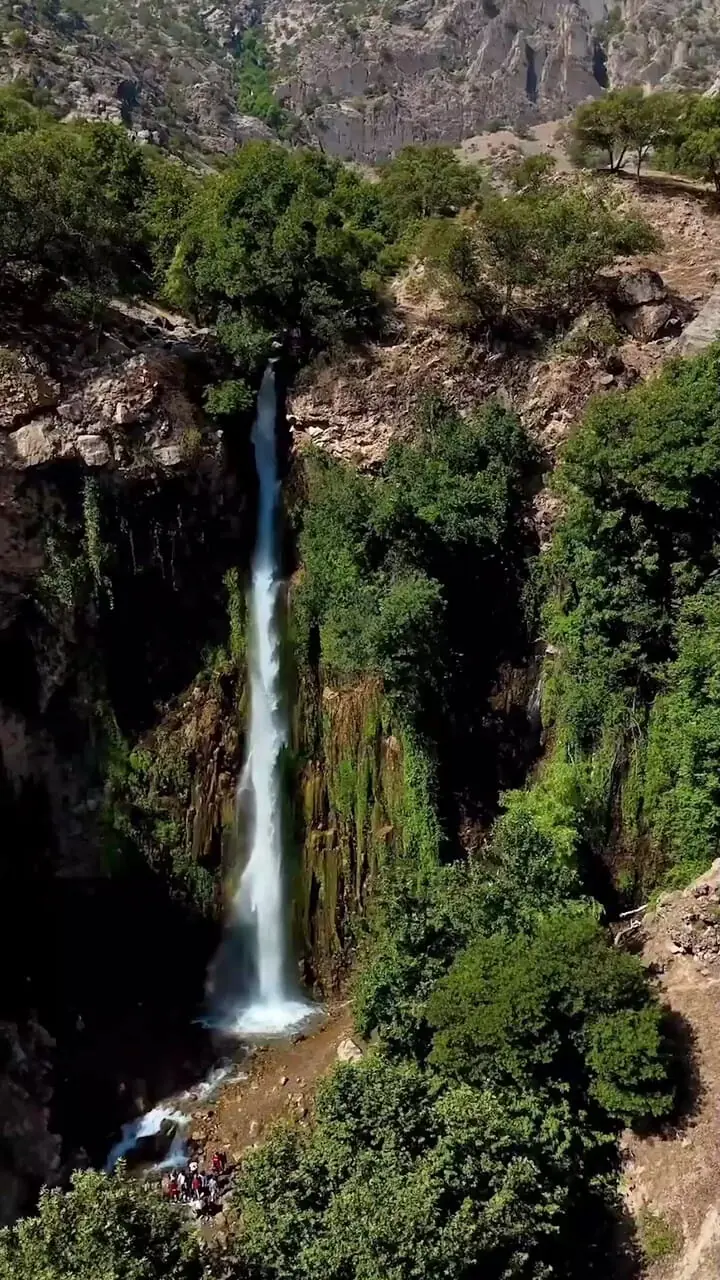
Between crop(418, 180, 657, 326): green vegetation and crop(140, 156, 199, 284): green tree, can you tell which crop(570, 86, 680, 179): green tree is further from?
crop(140, 156, 199, 284): green tree

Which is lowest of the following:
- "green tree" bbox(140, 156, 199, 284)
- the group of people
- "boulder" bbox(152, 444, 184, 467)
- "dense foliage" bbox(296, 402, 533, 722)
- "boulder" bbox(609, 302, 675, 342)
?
the group of people

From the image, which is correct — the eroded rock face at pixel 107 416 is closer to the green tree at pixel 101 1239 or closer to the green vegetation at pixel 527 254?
the green vegetation at pixel 527 254

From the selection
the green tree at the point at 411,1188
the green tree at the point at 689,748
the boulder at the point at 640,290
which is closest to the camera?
the green tree at the point at 411,1188

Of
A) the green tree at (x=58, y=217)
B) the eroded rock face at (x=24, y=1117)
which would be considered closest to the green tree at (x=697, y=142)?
the green tree at (x=58, y=217)

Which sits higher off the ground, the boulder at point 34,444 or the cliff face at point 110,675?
the boulder at point 34,444

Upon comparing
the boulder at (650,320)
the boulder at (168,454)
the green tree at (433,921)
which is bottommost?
the green tree at (433,921)

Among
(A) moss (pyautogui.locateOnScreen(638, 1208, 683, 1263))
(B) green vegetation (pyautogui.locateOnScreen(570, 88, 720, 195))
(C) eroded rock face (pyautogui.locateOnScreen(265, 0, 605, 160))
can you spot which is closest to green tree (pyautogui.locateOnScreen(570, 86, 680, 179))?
(B) green vegetation (pyautogui.locateOnScreen(570, 88, 720, 195))

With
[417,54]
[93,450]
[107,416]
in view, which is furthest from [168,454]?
[417,54]

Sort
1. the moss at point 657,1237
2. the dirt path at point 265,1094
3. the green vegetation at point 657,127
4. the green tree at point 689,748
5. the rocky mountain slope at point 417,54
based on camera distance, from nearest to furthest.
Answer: the moss at point 657,1237, the dirt path at point 265,1094, the green tree at point 689,748, the green vegetation at point 657,127, the rocky mountain slope at point 417,54
